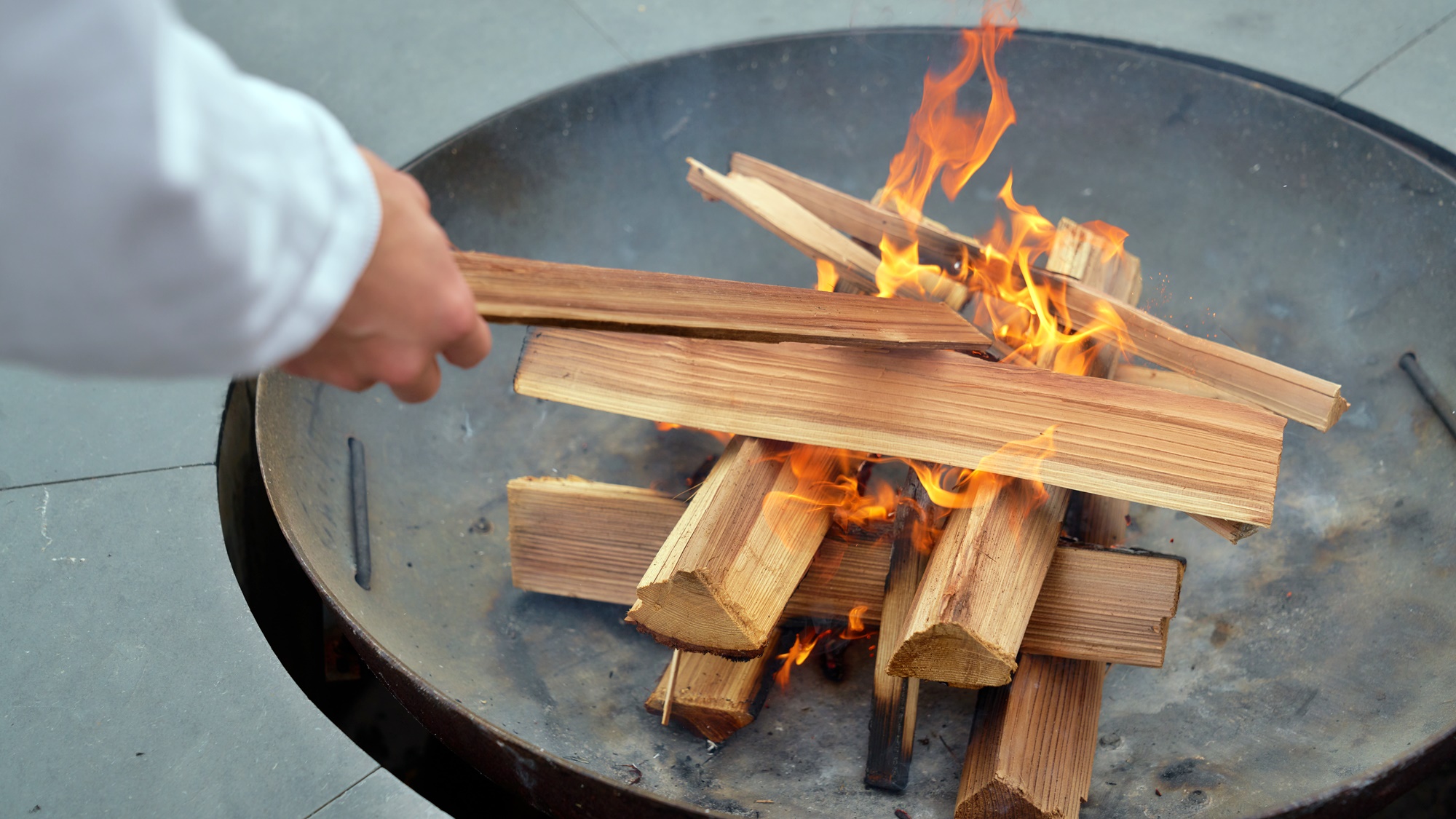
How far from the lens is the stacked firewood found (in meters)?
1.17

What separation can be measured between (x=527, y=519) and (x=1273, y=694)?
115 cm

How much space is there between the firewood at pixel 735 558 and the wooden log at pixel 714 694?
0.37 feet

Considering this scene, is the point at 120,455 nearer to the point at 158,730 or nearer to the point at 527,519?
the point at 158,730

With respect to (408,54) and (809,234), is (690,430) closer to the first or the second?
(809,234)

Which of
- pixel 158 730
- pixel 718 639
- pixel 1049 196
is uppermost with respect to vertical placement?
pixel 1049 196

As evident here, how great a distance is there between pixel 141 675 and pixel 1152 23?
7.63 ft

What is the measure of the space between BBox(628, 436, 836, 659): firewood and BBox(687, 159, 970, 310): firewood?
46 centimetres

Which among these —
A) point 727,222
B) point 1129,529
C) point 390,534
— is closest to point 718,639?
point 390,534

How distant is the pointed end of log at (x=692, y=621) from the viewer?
1.21m

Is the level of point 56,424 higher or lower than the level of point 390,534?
higher

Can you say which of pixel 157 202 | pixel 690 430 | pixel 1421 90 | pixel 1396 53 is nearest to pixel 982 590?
pixel 690 430

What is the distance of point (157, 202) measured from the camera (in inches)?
20.7

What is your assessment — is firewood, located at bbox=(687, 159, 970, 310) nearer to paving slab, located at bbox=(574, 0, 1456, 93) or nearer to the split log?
the split log

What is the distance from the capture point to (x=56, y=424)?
1.55 m
